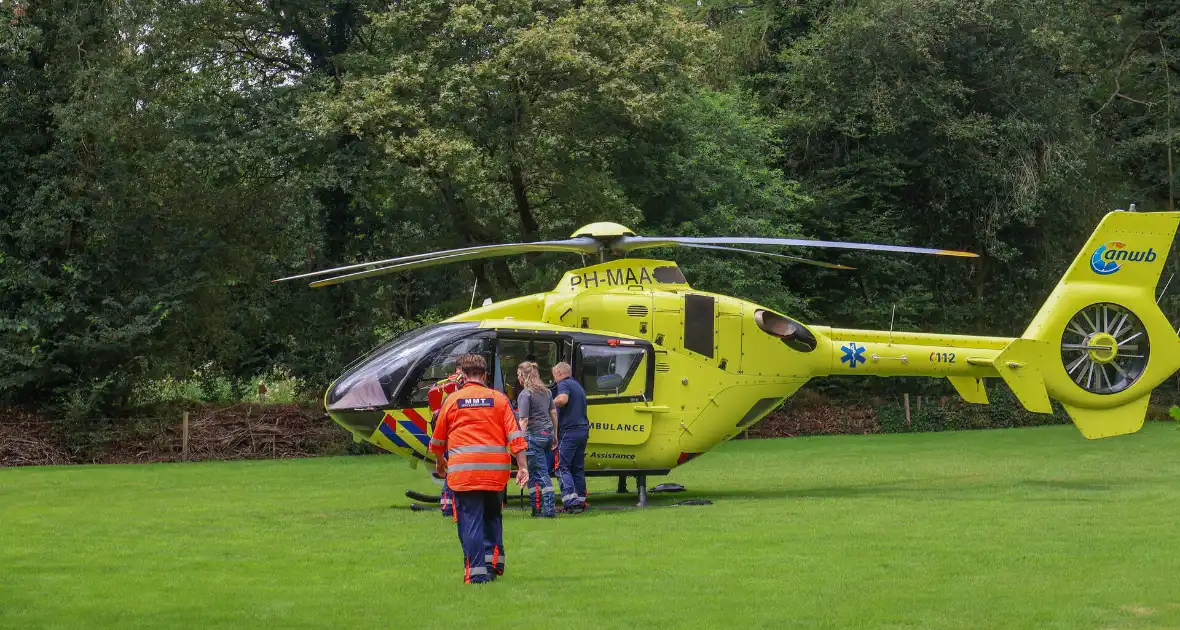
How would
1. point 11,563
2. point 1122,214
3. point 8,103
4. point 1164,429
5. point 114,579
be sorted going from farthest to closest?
point 1164,429, point 8,103, point 1122,214, point 11,563, point 114,579

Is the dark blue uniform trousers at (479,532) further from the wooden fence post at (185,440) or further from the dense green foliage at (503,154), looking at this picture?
the wooden fence post at (185,440)

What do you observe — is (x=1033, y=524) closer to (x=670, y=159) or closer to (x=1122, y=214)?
(x=1122, y=214)

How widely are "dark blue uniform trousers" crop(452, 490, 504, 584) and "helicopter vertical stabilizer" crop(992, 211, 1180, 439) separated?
1064cm

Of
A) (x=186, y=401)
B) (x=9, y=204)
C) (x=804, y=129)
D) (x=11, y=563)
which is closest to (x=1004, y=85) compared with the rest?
(x=804, y=129)

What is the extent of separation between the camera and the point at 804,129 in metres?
40.0

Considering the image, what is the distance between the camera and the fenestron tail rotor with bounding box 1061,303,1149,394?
19.2 metres

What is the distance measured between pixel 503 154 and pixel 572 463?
15.5m

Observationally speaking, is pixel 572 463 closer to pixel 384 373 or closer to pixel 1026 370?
pixel 384 373

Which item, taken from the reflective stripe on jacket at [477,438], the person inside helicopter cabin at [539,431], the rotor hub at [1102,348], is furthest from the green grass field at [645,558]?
the rotor hub at [1102,348]

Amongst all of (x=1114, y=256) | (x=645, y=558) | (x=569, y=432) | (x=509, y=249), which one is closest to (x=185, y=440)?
(x=509, y=249)

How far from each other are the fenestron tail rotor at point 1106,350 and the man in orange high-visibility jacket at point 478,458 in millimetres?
11123

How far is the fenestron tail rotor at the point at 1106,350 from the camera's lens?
1920 centimetres

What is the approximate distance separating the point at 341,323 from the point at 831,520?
22.9 m

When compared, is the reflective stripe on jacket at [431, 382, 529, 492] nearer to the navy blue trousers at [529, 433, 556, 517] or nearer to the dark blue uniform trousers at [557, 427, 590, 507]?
the navy blue trousers at [529, 433, 556, 517]
